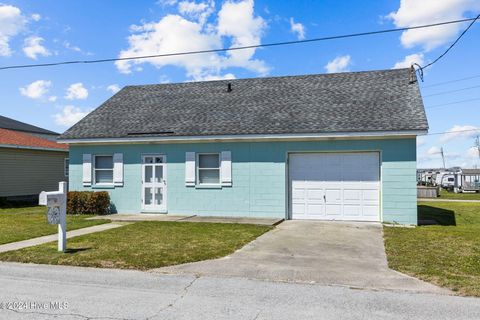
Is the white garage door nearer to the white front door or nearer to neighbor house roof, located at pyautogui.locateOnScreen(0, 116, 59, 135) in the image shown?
the white front door

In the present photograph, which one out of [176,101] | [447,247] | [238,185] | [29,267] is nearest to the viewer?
[29,267]

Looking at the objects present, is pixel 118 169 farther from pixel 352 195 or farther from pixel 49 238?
pixel 352 195

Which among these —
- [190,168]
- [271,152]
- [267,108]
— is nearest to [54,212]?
[190,168]

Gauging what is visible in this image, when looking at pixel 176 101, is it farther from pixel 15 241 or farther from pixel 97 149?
pixel 15 241

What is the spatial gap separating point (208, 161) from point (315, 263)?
29.0 ft

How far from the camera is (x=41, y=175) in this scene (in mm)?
24609

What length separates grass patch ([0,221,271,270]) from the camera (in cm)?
811

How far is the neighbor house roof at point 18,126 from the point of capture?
3716 cm

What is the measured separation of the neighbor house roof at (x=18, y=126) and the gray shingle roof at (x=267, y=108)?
21509mm

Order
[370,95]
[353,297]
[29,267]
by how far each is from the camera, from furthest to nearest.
Answer: 1. [370,95]
2. [29,267]
3. [353,297]

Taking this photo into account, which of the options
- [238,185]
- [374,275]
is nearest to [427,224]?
[238,185]

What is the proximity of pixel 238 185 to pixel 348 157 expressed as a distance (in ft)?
13.6

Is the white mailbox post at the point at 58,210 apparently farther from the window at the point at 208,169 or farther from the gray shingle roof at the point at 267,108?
the window at the point at 208,169

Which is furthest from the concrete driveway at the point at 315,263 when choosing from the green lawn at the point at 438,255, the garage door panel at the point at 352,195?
the garage door panel at the point at 352,195
